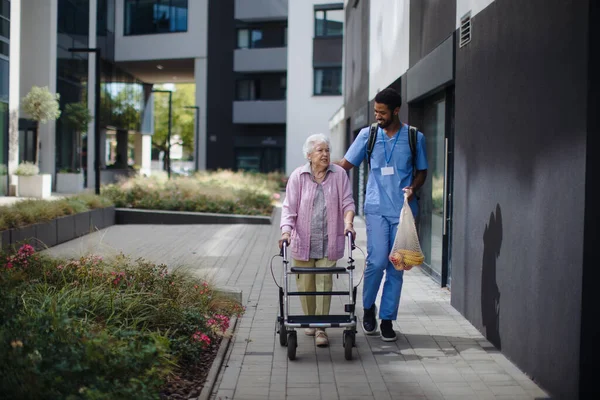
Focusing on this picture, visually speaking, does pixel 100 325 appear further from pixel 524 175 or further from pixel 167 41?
pixel 167 41

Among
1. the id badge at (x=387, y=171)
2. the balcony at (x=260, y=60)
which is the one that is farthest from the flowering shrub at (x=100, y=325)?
the balcony at (x=260, y=60)

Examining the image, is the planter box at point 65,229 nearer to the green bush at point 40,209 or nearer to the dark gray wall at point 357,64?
the green bush at point 40,209

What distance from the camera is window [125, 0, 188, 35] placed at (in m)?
45.9

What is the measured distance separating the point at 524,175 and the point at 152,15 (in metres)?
43.3

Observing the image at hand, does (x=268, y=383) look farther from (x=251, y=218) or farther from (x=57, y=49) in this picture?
(x=57, y=49)

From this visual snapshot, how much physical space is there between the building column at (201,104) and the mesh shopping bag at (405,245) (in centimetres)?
4147

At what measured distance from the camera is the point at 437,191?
10.2 meters

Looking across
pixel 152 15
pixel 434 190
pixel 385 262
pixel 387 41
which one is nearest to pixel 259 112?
pixel 152 15

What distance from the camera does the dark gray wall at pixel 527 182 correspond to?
4547mm

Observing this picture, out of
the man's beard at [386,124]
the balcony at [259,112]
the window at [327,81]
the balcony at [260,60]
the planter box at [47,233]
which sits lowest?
the planter box at [47,233]

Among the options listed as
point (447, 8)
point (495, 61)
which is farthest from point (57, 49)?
point (495, 61)

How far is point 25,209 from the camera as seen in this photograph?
1342 centimetres

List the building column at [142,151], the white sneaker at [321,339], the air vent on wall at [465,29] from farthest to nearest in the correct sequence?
the building column at [142,151] < the air vent on wall at [465,29] < the white sneaker at [321,339]

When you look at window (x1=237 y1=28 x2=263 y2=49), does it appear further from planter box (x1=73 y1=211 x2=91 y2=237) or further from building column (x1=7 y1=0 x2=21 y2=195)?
planter box (x1=73 y1=211 x2=91 y2=237)
